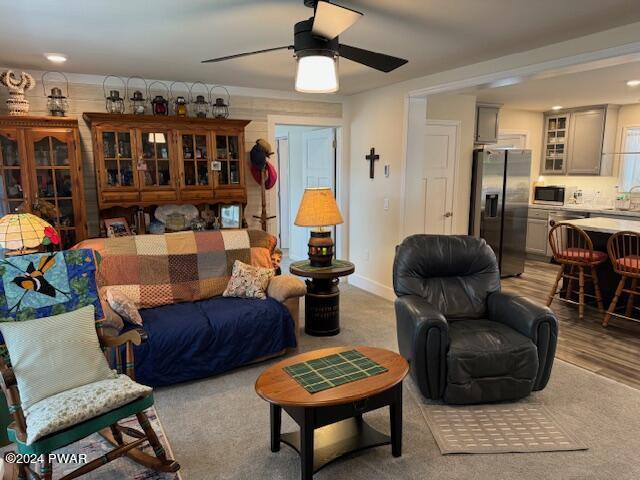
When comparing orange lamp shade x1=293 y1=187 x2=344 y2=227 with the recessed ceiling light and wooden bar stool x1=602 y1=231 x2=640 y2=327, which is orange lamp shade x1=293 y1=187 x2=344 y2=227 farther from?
wooden bar stool x1=602 y1=231 x2=640 y2=327

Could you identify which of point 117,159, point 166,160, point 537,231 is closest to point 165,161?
point 166,160

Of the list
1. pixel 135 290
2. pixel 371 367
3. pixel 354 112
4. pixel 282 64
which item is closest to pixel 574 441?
pixel 371 367

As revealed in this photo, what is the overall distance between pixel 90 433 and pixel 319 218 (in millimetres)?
2307

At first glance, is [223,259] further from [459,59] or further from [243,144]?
[459,59]

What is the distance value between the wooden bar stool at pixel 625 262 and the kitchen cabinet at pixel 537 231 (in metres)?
2.61

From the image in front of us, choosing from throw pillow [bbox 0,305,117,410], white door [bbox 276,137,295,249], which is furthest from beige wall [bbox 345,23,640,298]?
throw pillow [bbox 0,305,117,410]

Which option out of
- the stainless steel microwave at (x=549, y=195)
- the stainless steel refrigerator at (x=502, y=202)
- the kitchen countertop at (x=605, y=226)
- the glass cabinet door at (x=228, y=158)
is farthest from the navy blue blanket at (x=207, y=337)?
the stainless steel microwave at (x=549, y=195)

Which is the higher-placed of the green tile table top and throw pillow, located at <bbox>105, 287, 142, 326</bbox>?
throw pillow, located at <bbox>105, 287, 142, 326</bbox>

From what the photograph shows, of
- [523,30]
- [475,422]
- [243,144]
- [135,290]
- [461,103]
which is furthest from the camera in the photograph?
[461,103]

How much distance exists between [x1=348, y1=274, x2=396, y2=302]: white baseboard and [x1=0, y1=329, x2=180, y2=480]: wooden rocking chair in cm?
316

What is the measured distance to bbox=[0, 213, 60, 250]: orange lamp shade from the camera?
9.24 feet

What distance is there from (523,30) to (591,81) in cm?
242

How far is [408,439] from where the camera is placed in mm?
2445

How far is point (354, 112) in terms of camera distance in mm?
5441
